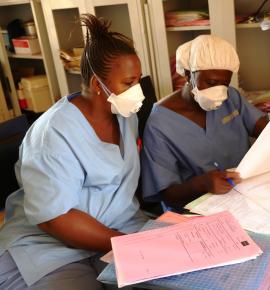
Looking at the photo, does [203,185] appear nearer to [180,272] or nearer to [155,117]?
[155,117]

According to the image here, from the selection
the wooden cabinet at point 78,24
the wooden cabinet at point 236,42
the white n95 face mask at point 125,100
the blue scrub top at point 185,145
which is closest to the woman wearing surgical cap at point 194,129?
the blue scrub top at point 185,145

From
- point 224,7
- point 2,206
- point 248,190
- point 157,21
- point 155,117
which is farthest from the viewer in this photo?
point 157,21

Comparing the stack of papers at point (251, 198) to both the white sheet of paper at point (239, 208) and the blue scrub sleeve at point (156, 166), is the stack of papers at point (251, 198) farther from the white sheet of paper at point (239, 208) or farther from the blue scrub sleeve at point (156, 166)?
the blue scrub sleeve at point (156, 166)

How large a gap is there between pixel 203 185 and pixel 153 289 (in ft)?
1.45

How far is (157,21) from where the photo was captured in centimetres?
176

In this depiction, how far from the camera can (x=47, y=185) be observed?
3.50 ft

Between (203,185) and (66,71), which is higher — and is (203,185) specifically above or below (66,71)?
below

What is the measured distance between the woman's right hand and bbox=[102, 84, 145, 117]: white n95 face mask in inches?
12.7

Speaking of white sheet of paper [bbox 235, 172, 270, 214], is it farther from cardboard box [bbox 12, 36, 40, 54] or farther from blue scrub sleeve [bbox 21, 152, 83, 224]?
cardboard box [bbox 12, 36, 40, 54]

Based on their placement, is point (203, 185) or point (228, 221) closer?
point (228, 221)

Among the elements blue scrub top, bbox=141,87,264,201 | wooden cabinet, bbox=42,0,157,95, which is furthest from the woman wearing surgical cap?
wooden cabinet, bbox=42,0,157,95

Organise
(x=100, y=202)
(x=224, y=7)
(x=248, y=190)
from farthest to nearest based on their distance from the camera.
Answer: (x=224, y=7) < (x=100, y=202) < (x=248, y=190)

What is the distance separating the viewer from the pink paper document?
750 millimetres

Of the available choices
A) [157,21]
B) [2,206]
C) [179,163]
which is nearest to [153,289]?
[179,163]
